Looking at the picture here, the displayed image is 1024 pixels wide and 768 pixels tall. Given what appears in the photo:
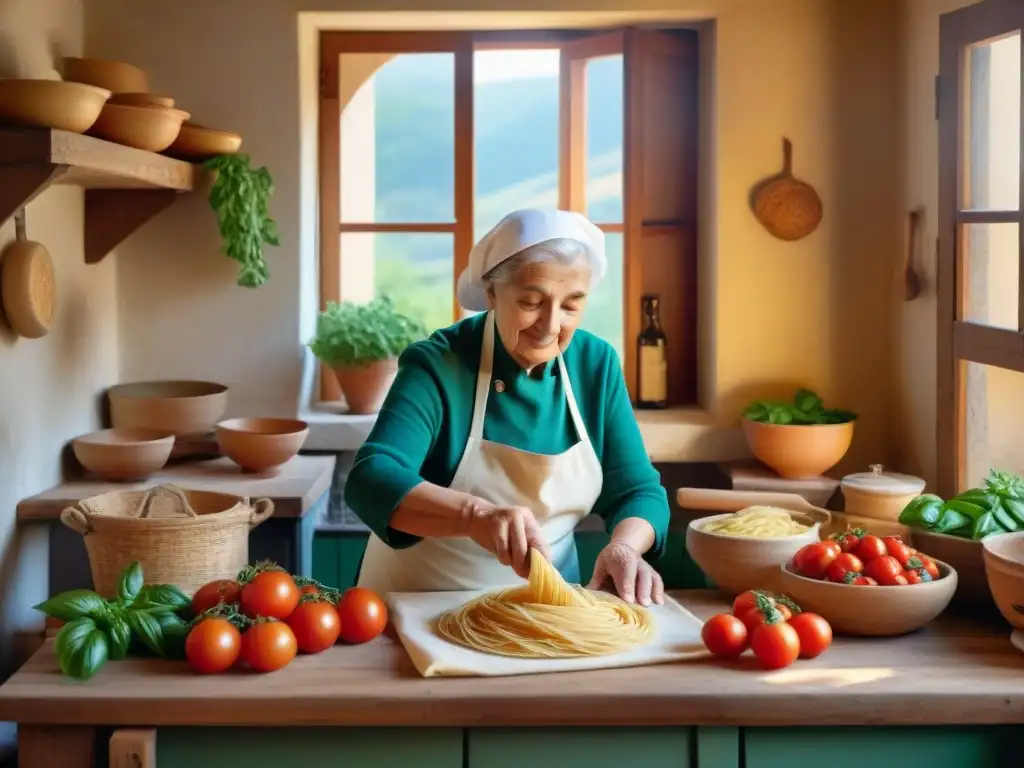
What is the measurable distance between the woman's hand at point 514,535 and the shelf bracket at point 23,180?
141 centimetres

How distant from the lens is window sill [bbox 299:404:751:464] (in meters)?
3.88

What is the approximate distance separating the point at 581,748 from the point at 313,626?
470 mm

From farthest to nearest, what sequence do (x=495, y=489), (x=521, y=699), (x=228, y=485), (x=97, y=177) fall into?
(x=228, y=485), (x=97, y=177), (x=495, y=489), (x=521, y=699)

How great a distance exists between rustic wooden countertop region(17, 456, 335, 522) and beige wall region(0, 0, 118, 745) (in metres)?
0.07

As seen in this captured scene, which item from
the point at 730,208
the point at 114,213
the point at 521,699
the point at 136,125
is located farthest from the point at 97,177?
the point at 521,699

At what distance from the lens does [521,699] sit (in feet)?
5.79

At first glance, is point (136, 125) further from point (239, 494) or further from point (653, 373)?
point (653, 373)

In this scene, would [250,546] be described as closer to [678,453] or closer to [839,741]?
[678,453]

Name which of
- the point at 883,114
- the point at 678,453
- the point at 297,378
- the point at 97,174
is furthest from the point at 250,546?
the point at 883,114

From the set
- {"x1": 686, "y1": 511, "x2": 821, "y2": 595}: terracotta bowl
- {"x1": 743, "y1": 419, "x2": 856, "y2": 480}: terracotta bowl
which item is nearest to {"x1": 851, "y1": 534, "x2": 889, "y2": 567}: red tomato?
{"x1": 686, "y1": 511, "x2": 821, "y2": 595}: terracotta bowl

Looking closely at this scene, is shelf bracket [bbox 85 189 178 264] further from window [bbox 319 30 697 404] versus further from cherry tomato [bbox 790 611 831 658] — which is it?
cherry tomato [bbox 790 611 831 658]

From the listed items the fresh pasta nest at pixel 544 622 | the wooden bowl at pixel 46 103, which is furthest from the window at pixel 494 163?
the fresh pasta nest at pixel 544 622

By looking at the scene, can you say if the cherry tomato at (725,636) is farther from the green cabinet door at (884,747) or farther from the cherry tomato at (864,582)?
the cherry tomato at (864,582)

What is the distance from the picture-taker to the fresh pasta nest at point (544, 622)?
1.92 metres
